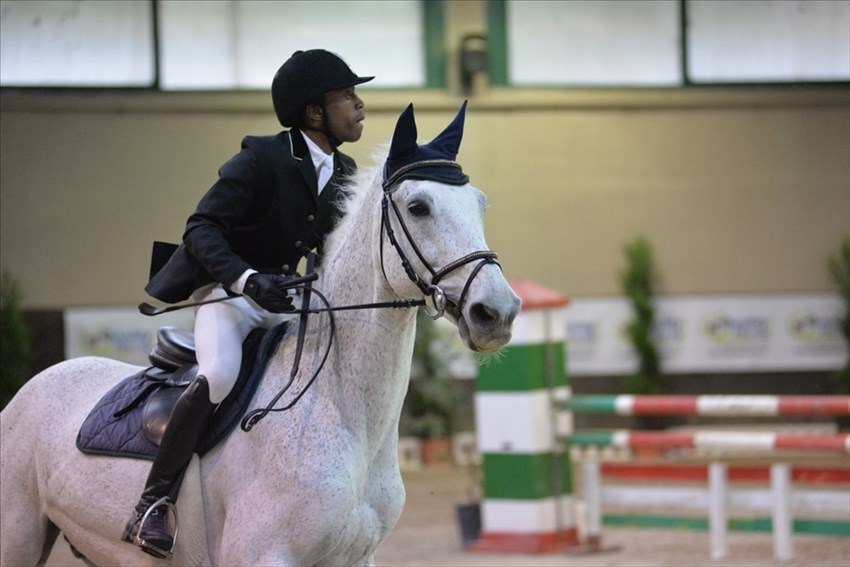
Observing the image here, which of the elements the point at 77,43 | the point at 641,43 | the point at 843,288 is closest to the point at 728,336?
the point at 843,288

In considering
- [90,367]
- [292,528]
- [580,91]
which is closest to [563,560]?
[90,367]

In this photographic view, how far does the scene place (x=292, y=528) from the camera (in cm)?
301

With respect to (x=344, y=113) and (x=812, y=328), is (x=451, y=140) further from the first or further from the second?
(x=812, y=328)

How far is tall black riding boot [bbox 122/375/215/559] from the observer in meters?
3.21

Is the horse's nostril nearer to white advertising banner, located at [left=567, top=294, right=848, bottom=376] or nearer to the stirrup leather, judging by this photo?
the stirrup leather

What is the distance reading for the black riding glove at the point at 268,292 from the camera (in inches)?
124

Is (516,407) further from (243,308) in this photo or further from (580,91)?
(580,91)

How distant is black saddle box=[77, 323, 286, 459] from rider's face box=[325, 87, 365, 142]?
1.85 ft

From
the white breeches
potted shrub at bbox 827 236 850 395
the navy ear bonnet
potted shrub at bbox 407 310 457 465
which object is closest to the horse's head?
the navy ear bonnet

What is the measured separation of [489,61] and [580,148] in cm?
122

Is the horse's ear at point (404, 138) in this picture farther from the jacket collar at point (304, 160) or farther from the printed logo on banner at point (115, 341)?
the printed logo on banner at point (115, 341)

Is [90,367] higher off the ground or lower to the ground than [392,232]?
lower

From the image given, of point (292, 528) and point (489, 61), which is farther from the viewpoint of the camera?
point (489, 61)

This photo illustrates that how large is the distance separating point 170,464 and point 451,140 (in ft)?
3.67
